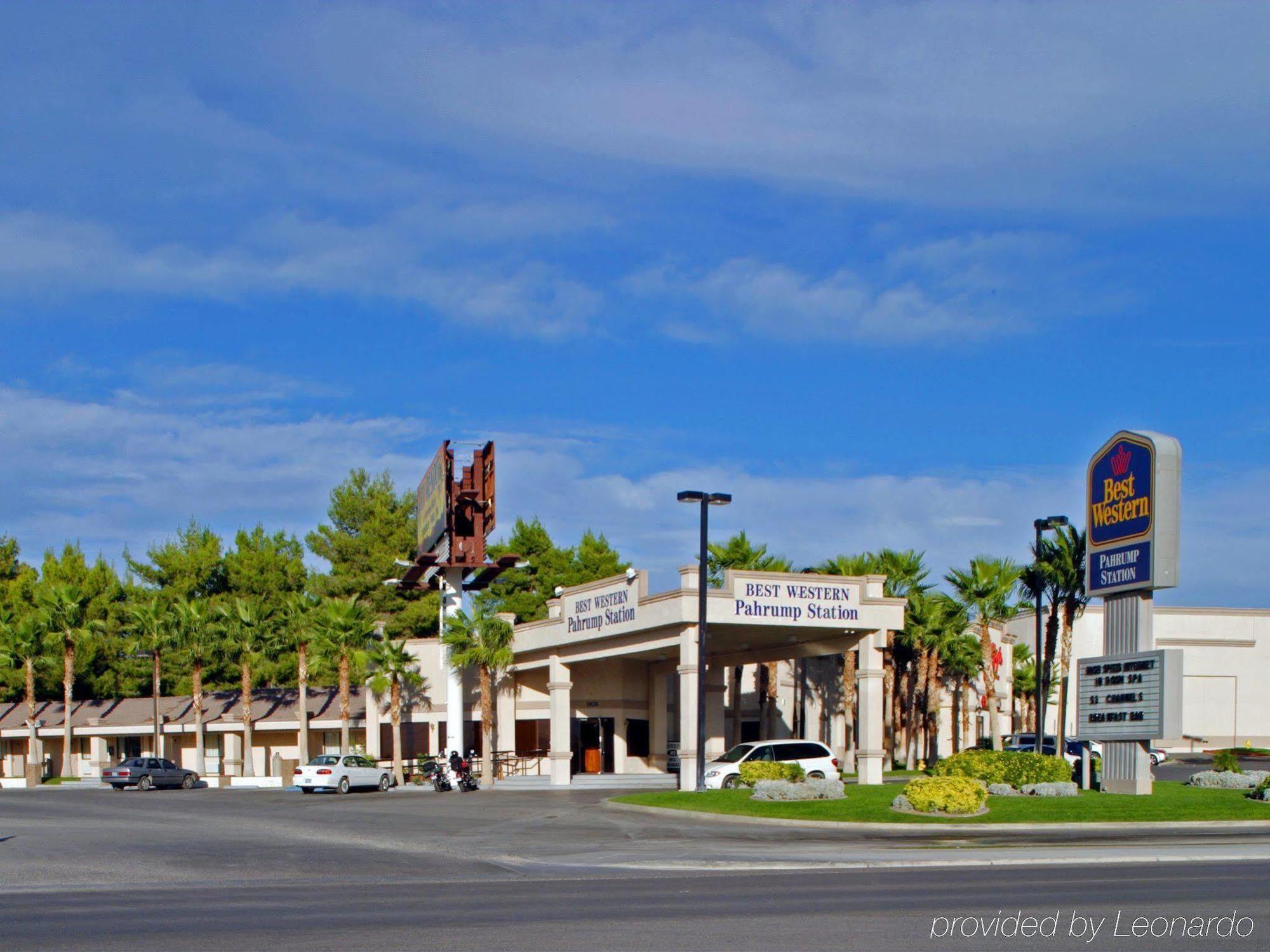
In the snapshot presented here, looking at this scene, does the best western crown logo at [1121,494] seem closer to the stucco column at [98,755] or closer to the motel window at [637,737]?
the motel window at [637,737]

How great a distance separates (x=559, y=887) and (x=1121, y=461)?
22.9 m

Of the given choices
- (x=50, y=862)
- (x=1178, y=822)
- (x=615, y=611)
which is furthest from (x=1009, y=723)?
(x=50, y=862)

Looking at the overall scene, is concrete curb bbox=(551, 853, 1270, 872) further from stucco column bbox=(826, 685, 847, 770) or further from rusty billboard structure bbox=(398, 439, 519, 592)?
stucco column bbox=(826, 685, 847, 770)

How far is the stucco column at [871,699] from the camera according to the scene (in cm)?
4309

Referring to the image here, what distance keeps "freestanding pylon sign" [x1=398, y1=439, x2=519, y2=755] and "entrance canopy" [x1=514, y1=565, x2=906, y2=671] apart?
23.2 feet

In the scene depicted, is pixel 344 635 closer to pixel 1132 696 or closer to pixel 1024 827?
pixel 1132 696

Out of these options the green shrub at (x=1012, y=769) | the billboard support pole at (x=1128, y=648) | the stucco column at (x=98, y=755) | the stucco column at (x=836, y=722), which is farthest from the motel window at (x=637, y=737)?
the stucco column at (x=98, y=755)

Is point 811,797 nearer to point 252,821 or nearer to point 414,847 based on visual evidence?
Result: point 414,847

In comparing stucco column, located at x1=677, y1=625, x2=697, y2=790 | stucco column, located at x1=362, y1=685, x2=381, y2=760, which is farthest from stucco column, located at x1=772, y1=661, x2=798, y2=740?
stucco column, located at x1=677, y1=625, x2=697, y2=790

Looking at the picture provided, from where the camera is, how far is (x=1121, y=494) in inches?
1388

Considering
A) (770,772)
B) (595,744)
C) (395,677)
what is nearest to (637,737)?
(595,744)

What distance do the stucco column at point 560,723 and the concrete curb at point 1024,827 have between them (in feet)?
66.5

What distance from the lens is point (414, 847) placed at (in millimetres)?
25203

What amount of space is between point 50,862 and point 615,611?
24.6 m
